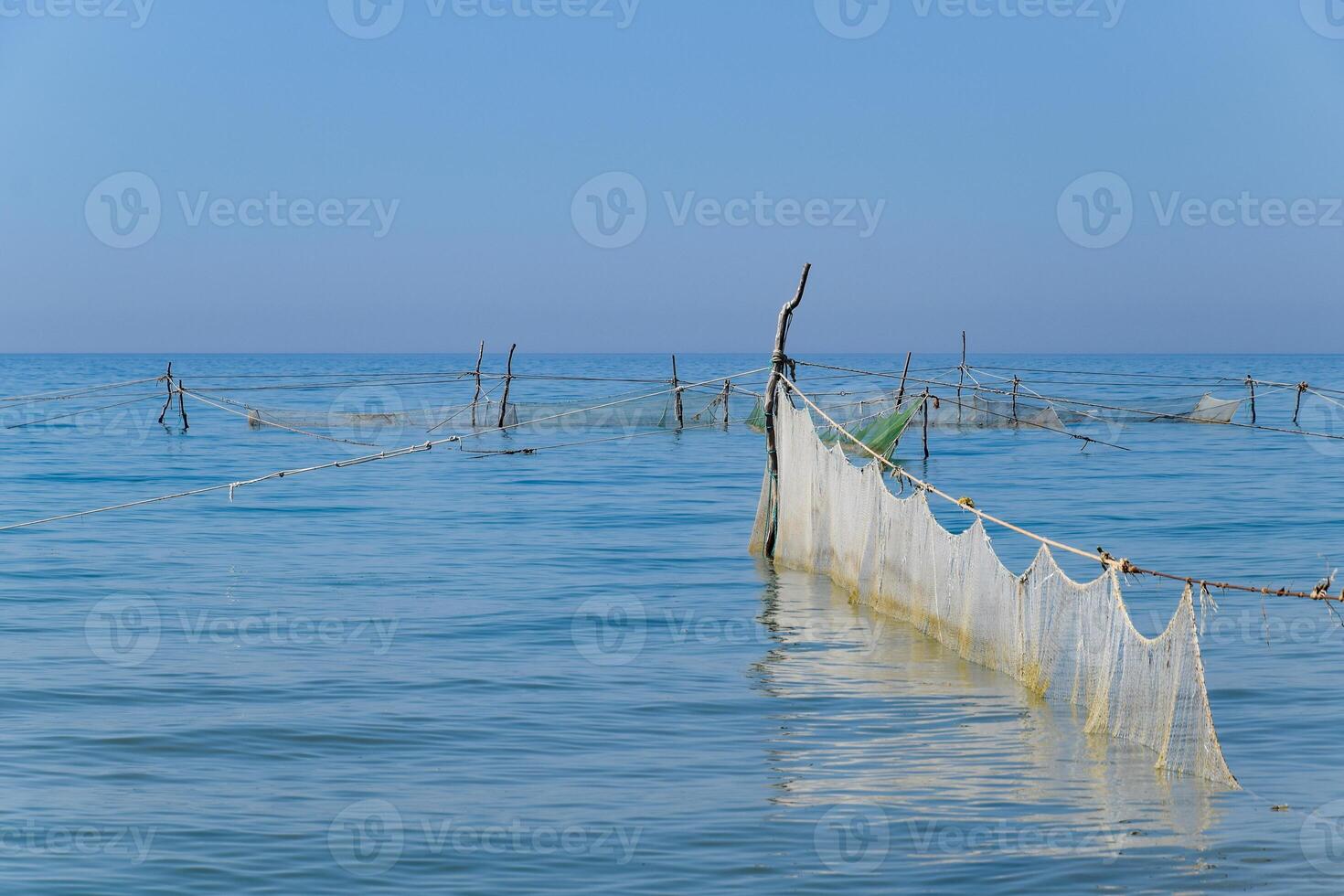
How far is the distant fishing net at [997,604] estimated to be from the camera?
7.26m

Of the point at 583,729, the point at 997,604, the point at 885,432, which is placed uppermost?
the point at 885,432

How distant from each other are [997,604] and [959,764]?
5.52 feet

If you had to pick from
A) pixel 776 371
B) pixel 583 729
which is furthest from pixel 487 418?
pixel 583 729

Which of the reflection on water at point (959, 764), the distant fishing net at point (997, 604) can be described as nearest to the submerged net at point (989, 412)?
the distant fishing net at point (997, 604)

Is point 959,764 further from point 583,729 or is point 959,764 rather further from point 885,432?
point 885,432

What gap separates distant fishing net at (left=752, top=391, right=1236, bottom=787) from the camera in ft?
23.8

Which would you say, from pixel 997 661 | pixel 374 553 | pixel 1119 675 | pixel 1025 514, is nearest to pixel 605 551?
pixel 374 553

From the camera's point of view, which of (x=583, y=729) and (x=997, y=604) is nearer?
(x=583, y=729)

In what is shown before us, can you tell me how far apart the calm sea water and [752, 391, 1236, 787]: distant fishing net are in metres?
0.21

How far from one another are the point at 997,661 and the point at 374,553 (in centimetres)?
964

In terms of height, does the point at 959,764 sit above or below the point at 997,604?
below

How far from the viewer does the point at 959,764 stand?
26.4 ft

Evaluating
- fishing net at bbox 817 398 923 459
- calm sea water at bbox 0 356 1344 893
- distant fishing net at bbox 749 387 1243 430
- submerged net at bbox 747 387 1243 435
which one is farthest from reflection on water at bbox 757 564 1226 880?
submerged net at bbox 747 387 1243 435

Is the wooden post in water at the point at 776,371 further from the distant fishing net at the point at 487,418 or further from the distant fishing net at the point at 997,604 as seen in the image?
the distant fishing net at the point at 487,418
